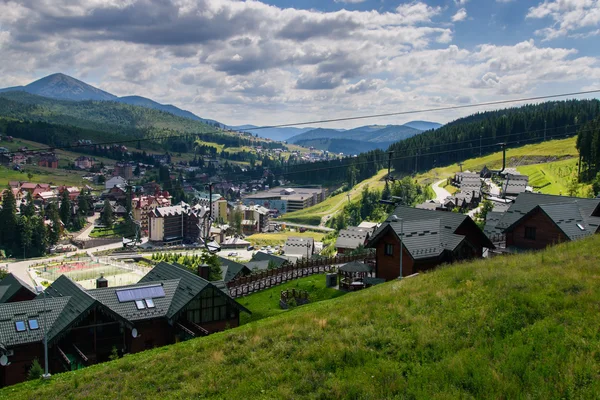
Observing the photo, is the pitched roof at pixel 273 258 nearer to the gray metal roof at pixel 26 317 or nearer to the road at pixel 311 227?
the gray metal roof at pixel 26 317

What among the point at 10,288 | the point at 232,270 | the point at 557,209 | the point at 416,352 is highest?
the point at 557,209

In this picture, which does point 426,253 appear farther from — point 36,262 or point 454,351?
point 36,262

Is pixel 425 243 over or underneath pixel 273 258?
over

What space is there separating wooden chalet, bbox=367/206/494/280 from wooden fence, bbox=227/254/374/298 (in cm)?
1100

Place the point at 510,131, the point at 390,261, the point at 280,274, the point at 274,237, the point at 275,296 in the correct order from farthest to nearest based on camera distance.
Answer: the point at 510,131 → the point at 274,237 → the point at 280,274 → the point at 275,296 → the point at 390,261

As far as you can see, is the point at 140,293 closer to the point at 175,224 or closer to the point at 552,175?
the point at 552,175

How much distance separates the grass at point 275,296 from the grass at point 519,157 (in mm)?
125065

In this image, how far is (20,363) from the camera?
85.4ft

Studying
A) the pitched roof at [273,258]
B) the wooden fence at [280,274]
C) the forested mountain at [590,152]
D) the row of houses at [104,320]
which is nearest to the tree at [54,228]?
the pitched roof at [273,258]

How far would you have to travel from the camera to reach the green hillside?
11664 mm

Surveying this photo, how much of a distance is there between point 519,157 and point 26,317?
158 meters

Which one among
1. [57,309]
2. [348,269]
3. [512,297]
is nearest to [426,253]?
[348,269]

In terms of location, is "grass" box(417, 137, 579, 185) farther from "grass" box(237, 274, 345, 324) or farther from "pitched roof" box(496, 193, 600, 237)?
"grass" box(237, 274, 345, 324)

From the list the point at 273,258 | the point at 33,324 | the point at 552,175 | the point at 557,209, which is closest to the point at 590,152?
the point at 552,175
